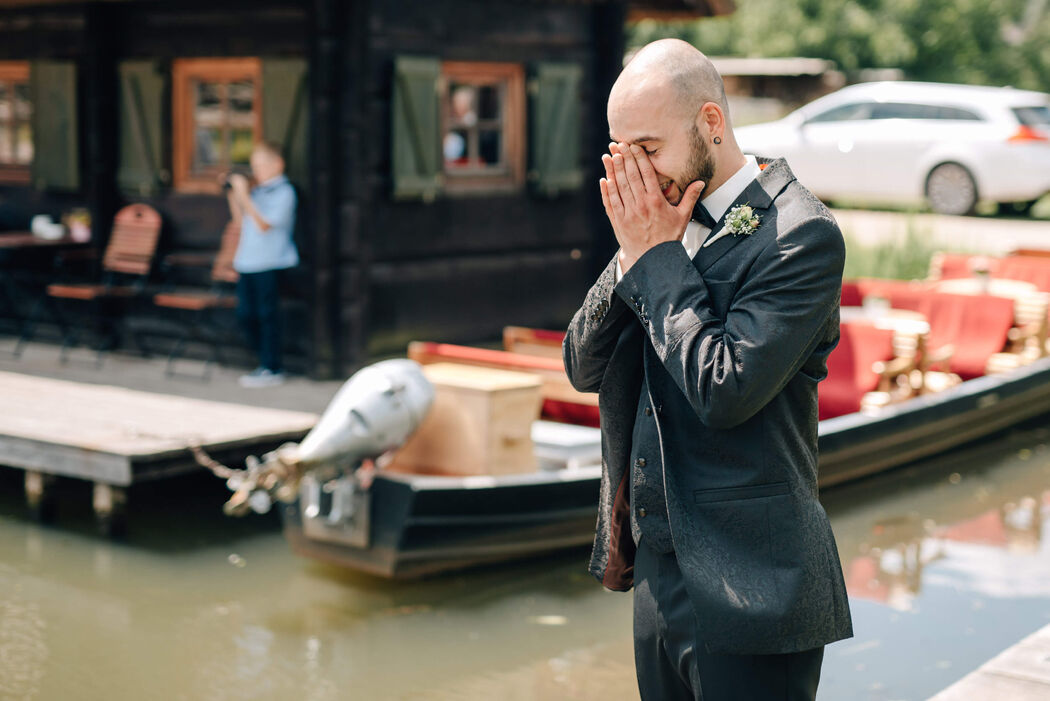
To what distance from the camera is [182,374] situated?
32.6 ft

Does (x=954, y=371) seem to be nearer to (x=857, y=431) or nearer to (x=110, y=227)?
(x=857, y=431)

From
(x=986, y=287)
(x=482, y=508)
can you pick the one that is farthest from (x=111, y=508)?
(x=986, y=287)

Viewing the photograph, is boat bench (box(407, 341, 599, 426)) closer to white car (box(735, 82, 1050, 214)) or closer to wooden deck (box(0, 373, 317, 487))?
wooden deck (box(0, 373, 317, 487))

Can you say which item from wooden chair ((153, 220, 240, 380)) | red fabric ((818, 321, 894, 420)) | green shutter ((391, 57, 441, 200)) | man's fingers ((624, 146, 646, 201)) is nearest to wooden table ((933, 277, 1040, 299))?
red fabric ((818, 321, 894, 420))

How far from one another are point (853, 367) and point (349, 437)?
400 centimetres

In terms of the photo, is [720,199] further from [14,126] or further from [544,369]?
[14,126]

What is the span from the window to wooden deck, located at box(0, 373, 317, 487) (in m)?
3.59

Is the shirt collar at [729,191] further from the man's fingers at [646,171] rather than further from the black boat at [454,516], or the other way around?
the black boat at [454,516]

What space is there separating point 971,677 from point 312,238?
6.65 m

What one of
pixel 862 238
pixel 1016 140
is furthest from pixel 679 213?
pixel 1016 140

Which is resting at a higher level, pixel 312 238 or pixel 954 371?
pixel 312 238

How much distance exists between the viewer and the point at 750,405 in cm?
224

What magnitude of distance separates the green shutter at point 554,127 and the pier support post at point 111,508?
191 inches

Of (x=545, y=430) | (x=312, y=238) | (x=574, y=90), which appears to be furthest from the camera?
(x=574, y=90)
